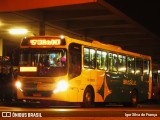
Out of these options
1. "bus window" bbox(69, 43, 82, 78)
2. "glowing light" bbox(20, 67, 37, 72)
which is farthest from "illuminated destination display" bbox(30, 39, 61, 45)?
"glowing light" bbox(20, 67, 37, 72)

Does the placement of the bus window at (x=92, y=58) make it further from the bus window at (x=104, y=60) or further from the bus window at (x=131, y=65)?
the bus window at (x=131, y=65)

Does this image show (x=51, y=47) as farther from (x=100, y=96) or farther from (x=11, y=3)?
(x=11, y=3)

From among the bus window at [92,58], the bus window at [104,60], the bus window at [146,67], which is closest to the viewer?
the bus window at [92,58]

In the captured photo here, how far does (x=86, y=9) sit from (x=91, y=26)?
4866 mm

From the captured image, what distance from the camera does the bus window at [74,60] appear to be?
2094 cm

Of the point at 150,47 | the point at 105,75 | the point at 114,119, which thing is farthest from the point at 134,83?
the point at 150,47

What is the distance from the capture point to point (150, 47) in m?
49.6

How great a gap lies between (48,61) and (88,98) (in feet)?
9.21

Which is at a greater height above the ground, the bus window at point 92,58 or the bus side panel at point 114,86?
the bus window at point 92,58

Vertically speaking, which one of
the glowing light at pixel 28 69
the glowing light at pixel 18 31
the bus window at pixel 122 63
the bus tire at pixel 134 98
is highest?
the glowing light at pixel 18 31

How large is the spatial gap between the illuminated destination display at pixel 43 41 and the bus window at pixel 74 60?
555mm

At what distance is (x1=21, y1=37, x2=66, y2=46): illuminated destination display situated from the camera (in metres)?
20.9

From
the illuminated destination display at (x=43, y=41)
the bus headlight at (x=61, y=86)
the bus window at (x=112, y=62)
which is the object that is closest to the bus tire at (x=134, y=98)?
the bus window at (x=112, y=62)

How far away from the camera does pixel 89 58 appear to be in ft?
72.6
